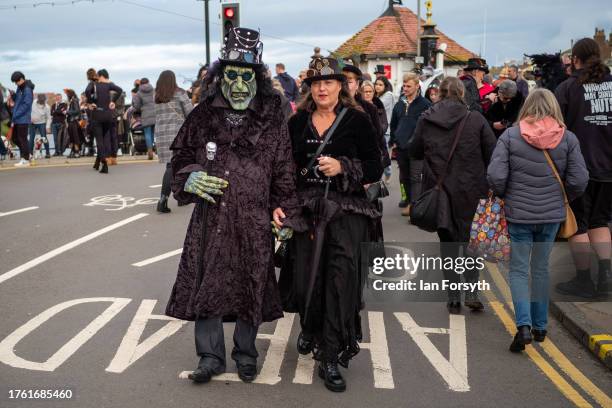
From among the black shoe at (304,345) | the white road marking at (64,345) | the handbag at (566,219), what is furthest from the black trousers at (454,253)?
the white road marking at (64,345)

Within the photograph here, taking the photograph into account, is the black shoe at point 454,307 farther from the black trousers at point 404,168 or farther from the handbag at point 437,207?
the black trousers at point 404,168

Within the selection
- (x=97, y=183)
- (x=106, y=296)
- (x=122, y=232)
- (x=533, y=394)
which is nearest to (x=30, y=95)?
(x=97, y=183)

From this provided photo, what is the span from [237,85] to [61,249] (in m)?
4.82

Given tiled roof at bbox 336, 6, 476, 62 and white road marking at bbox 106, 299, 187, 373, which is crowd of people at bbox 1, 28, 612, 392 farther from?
tiled roof at bbox 336, 6, 476, 62

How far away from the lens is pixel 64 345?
544 centimetres

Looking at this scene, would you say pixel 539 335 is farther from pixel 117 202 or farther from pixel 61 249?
pixel 117 202

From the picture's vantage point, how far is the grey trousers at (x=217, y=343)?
478cm

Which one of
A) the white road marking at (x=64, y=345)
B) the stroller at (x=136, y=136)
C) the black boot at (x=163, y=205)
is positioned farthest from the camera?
the stroller at (x=136, y=136)

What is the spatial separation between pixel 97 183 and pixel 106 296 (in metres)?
8.23

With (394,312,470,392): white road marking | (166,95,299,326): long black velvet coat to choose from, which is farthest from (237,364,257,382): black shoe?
(394,312,470,392): white road marking

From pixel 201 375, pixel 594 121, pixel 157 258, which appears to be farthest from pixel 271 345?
pixel 594 121

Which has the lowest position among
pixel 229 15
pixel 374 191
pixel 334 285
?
pixel 334 285

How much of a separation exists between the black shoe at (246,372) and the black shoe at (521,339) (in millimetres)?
1965

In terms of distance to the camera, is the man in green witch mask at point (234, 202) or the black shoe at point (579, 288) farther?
the black shoe at point (579, 288)
